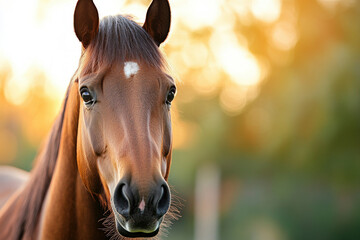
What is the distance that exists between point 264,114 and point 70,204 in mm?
11629

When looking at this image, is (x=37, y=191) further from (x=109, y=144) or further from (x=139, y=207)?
(x=139, y=207)

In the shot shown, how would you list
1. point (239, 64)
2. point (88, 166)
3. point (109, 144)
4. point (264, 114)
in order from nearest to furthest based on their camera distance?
point (109, 144) → point (88, 166) → point (264, 114) → point (239, 64)

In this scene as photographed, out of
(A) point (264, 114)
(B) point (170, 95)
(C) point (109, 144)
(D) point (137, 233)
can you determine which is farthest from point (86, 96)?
(A) point (264, 114)

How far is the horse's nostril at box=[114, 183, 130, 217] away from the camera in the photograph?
6.13ft

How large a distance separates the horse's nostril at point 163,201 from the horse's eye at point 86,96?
644mm

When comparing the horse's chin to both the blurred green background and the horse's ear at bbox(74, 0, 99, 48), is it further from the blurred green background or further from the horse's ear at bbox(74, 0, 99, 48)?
the blurred green background

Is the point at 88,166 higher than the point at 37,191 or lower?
higher

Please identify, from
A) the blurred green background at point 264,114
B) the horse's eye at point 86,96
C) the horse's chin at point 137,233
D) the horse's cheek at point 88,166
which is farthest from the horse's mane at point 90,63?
the blurred green background at point 264,114

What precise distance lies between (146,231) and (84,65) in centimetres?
98

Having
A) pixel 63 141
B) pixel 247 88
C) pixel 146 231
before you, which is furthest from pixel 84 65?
pixel 247 88

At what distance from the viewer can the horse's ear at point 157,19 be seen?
2.50 metres

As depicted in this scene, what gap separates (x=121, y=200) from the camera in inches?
75.2

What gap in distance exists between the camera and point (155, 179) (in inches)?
74.9

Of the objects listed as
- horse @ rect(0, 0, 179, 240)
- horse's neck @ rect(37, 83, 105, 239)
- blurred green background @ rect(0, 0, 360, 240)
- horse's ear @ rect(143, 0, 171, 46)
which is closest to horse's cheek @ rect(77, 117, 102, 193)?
horse @ rect(0, 0, 179, 240)
